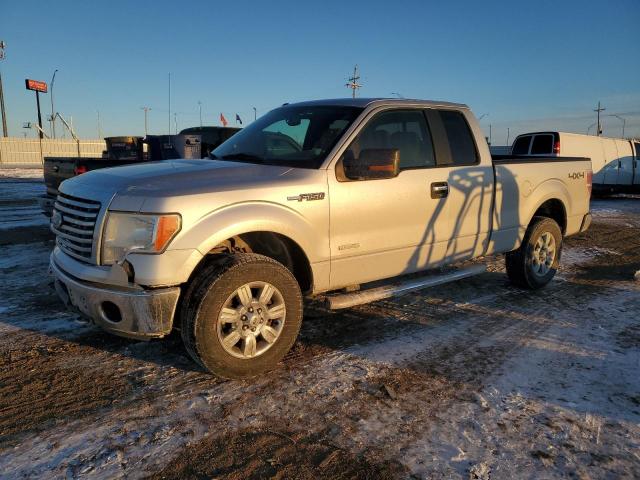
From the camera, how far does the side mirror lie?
3621mm

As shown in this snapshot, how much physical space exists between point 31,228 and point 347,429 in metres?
8.01

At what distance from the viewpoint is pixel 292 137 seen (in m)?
4.23

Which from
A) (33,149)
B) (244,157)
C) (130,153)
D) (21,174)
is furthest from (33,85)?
(244,157)

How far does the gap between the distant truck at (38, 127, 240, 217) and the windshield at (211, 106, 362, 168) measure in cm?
93

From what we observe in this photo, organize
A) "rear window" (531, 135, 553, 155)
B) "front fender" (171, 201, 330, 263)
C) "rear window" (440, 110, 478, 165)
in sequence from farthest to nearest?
1. "rear window" (531, 135, 553, 155)
2. "rear window" (440, 110, 478, 165)
3. "front fender" (171, 201, 330, 263)

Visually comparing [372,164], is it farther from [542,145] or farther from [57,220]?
[542,145]

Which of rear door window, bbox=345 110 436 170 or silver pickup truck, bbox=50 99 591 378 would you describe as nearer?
silver pickup truck, bbox=50 99 591 378

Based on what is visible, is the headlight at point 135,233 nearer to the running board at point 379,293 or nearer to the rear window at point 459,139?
the running board at point 379,293

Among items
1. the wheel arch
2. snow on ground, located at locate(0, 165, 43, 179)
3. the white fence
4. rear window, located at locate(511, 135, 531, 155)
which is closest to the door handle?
the wheel arch

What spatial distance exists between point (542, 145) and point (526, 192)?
10400 millimetres

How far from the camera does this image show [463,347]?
3871 millimetres

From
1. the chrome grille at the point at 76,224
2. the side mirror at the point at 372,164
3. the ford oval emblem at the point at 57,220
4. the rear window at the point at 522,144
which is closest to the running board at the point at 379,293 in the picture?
the side mirror at the point at 372,164

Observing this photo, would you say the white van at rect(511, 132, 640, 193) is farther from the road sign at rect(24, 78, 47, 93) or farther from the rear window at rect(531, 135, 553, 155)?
the road sign at rect(24, 78, 47, 93)

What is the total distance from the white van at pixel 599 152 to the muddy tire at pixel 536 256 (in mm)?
9484
